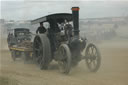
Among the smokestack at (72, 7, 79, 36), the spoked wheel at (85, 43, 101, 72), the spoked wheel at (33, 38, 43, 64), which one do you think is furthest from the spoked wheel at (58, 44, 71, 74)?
the spoked wheel at (33, 38, 43, 64)

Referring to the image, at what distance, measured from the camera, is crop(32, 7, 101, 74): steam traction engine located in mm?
7605

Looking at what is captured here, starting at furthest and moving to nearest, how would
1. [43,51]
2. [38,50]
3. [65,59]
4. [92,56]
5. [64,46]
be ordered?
1. [38,50]
2. [43,51]
3. [92,56]
4. [65,59]
5. [64,46]

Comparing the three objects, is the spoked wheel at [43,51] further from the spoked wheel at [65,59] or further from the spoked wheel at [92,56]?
the spoked wheel at [92,56]

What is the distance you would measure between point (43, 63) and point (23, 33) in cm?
629

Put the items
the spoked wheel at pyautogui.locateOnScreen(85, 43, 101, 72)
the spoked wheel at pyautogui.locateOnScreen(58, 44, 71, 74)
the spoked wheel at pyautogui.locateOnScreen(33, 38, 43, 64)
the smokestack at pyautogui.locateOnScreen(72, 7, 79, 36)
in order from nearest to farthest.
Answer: the spoked wheel at pyautogui.locateOnScreen(58, 44, 71, 74) → the smokestack at pyautogui.locateOnScreen(72, 7, 79, 36) → the spoked wheel at pyautogui.locateOnScreen(85, 43, 101, 72) → the spoked wheel at pyautogui.locateOnScreen(33, 38, 43, 64)

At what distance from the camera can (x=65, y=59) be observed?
7574 millimetres

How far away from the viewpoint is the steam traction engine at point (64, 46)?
25.0 ft

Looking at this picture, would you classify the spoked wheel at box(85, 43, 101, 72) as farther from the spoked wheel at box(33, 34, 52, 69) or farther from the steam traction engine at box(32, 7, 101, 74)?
the spoked wheel at box(33, 34, 52, 69)

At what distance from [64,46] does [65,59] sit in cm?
47

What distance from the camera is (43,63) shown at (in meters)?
8.41

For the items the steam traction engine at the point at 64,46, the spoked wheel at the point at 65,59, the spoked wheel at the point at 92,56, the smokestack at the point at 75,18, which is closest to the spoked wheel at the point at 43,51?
the steam traction engine at the point at 64,46

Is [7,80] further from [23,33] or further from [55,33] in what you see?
[23,33]

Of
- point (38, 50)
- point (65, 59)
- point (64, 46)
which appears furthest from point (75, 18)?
point (38, 50)

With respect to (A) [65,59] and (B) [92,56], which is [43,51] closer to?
(A) [65,59]
